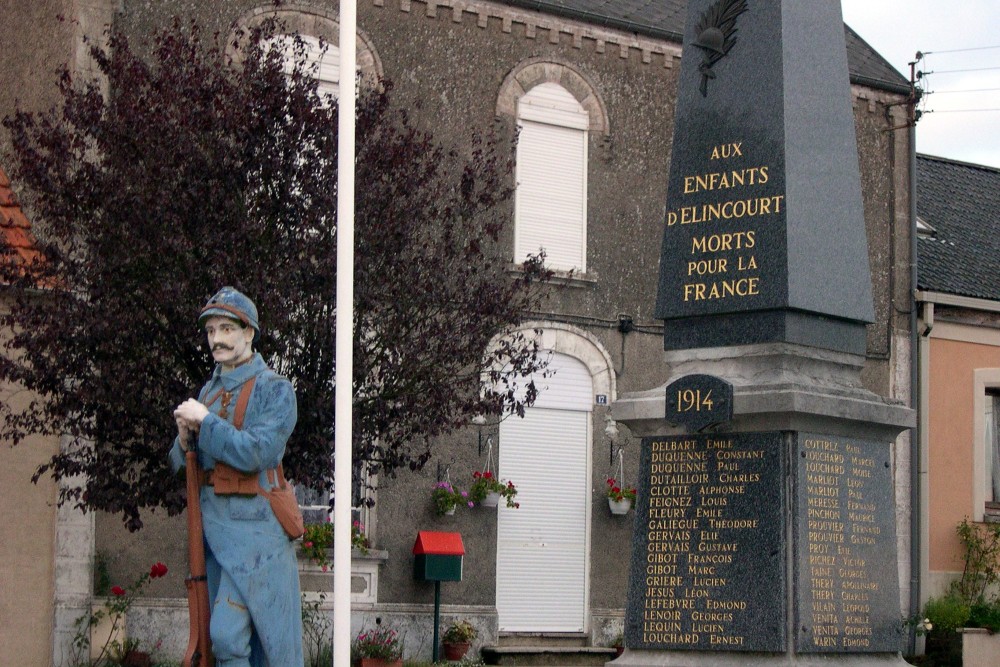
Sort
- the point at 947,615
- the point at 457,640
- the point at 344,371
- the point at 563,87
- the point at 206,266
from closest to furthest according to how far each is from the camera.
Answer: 1. the point at 344,371
2. the point at 206,266
3. the point at 457,640
4. the point at 563,87
5. the point at 947,615

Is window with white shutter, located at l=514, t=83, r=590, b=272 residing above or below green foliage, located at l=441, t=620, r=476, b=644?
above

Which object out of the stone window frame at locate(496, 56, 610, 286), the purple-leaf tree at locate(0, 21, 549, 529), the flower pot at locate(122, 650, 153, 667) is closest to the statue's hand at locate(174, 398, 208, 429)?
the purple-leaf tree at locate(0, 21, 549, 529)

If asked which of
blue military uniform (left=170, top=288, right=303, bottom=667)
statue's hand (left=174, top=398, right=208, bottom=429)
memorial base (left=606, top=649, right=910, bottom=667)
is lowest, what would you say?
memorial base (left=606, top=649, right=910, bottom=667)

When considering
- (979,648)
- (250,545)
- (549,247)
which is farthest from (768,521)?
(979,648)

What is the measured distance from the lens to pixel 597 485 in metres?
21.3

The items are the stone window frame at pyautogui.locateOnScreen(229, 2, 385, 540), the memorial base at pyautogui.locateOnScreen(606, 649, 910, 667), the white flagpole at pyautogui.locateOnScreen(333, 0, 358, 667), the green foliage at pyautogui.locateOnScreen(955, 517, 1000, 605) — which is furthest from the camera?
the green foliage at pyautogui.locateOnScreen(955, 517, 1000, 605)

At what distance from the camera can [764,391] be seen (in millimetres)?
10930

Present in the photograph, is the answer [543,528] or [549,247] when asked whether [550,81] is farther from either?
[543,528]

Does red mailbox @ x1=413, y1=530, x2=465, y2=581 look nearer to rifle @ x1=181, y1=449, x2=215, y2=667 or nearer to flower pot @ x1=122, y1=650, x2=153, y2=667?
flower pot @ x1=122, y1=650, x2=153, y2=667

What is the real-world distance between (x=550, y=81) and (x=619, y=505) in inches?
207

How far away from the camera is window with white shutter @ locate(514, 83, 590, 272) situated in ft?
69.5

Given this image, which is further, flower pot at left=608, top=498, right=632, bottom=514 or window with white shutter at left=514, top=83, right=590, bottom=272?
window with white shutter at left=514, top=83, right=590, bottom=272

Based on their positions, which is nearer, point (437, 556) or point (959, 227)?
point (437, 556)

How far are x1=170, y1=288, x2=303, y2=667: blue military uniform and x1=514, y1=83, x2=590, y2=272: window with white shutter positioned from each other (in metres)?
12.6
